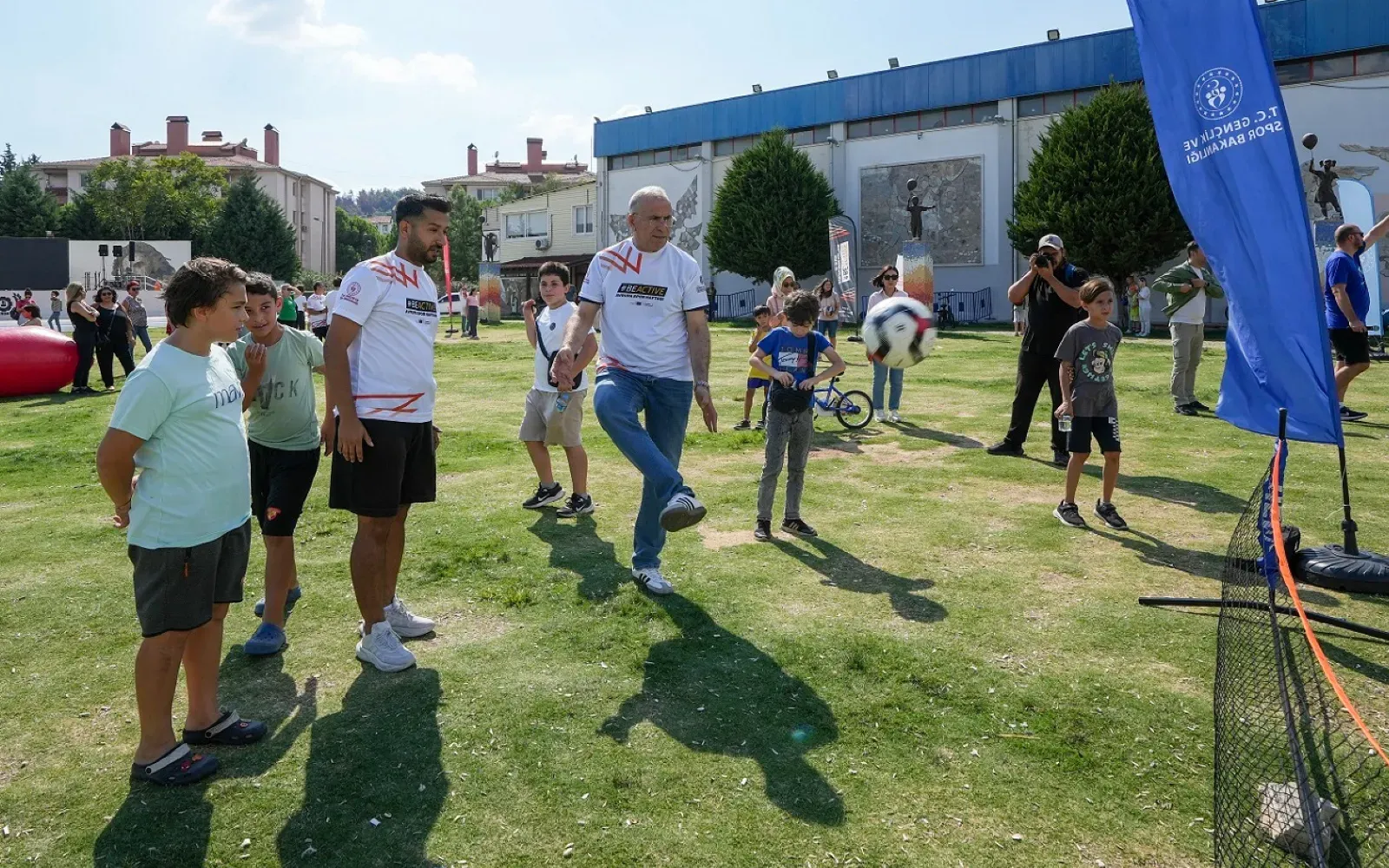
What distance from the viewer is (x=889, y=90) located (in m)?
42.4

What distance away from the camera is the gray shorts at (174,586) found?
345 cm

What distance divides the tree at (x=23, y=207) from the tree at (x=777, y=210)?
4703cm

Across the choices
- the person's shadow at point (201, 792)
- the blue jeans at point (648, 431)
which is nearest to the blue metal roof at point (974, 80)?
the blue jeans at point (648, 431)

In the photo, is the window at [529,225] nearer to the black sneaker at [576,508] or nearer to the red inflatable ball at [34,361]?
the red inflatable ball at [34,361]

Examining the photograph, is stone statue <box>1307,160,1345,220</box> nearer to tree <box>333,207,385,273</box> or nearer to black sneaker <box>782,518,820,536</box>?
black sneaker <box>782,518,820,536</box>

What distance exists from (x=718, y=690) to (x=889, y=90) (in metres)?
42.2

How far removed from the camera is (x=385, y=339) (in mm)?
4500

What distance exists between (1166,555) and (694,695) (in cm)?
376

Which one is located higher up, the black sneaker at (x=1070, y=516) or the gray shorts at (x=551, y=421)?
the gray shorts at (x=551, y=421)

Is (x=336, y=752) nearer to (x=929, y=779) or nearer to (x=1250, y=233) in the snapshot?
(x=929, y=779)

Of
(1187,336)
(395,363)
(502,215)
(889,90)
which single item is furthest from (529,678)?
(502,215)

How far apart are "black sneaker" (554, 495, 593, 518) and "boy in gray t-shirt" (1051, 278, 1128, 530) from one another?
11.8ft

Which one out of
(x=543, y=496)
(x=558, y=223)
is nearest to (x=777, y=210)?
(x=558, y=223)

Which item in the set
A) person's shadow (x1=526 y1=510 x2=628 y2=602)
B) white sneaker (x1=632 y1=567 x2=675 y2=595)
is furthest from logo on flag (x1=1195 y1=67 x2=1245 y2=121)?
person's shadow (x1=526 y1=510 x2=628 y2=602)
